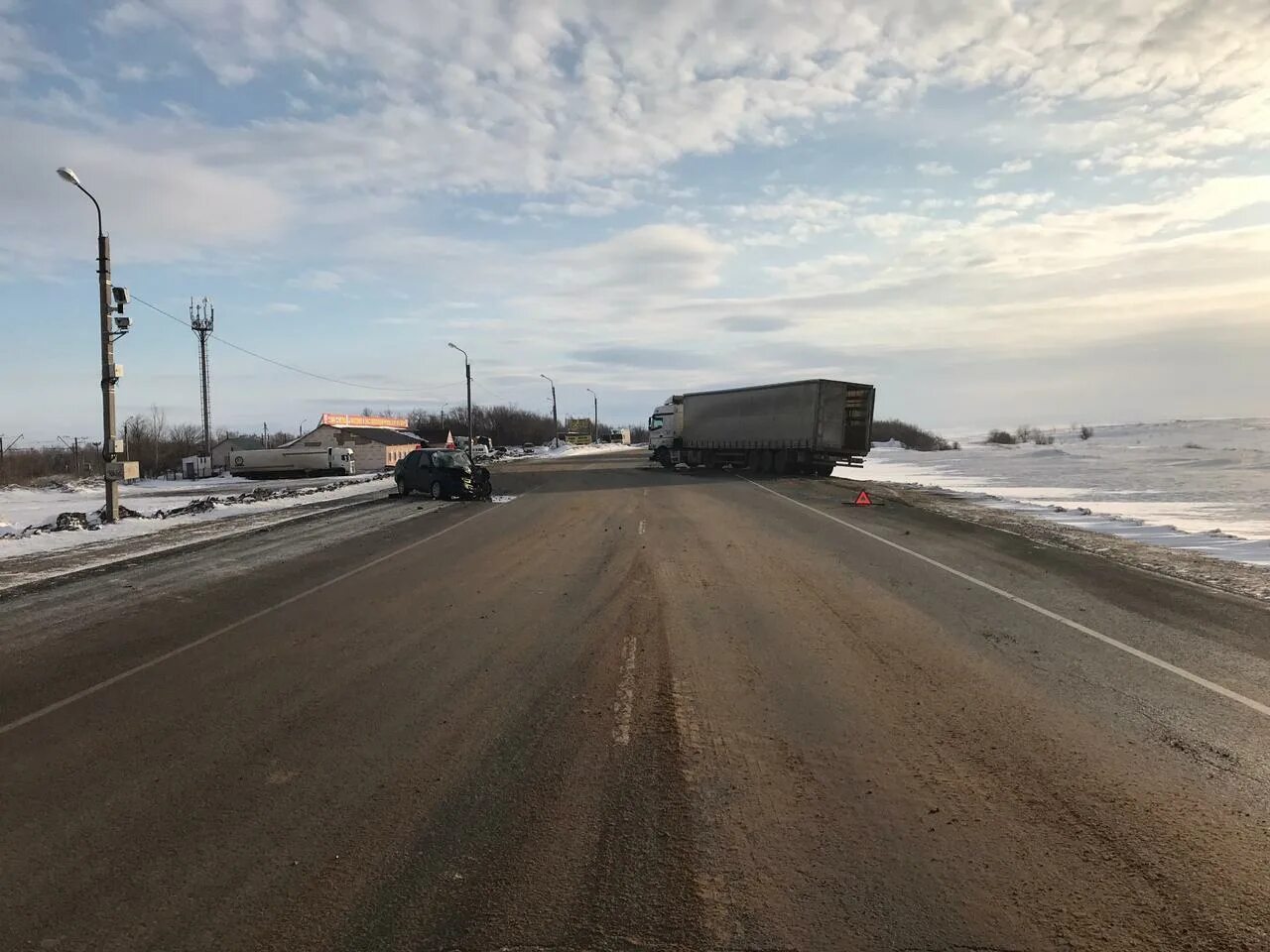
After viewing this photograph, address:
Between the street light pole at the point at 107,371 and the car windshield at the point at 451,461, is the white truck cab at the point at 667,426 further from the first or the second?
the street light pole at the point at 107,371

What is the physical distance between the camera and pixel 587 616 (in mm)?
8727

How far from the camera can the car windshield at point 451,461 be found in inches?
1074

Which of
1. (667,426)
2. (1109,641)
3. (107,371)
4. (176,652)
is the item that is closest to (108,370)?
(107,371)

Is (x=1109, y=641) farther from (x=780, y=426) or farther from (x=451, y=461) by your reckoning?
(x=780, y=426)

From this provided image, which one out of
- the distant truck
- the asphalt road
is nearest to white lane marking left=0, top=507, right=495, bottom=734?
the asphalt road

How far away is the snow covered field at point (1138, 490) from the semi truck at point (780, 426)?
129 inches

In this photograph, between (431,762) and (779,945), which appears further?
(431,762)

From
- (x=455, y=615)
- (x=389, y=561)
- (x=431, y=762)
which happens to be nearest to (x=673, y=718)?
(x=431, y=762)

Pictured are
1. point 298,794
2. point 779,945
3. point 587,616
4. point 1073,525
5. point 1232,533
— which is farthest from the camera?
point 1073,525

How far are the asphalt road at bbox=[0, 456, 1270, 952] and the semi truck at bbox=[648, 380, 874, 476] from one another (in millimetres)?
25445

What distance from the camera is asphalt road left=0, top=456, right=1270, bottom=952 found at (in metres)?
3.30

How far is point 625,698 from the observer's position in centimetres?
597

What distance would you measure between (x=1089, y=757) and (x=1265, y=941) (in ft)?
5.94

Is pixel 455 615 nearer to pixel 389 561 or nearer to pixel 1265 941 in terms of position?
pixel 389 561
